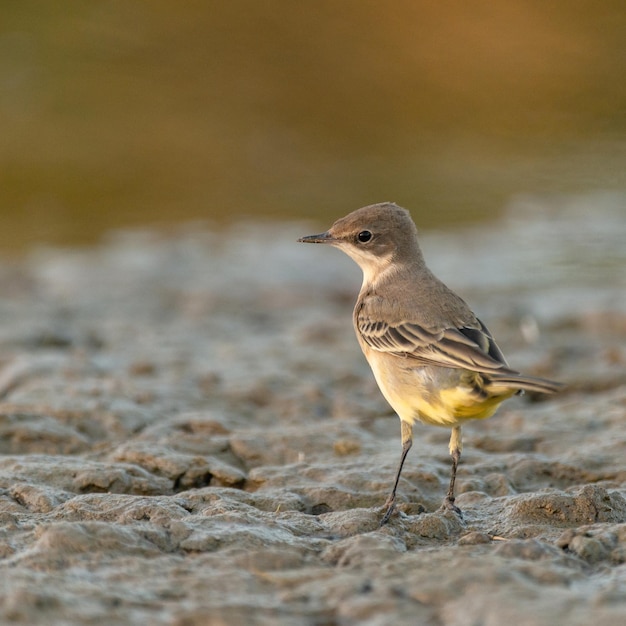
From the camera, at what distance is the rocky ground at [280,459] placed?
4352 mm

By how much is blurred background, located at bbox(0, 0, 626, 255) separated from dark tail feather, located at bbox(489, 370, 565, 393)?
11.4 metres

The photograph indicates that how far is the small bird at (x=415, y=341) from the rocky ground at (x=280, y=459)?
0.55 metres

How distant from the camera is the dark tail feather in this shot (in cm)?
499

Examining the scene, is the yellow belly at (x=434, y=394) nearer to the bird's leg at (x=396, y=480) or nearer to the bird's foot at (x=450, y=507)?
the bird's leg at (x=396, y=480)

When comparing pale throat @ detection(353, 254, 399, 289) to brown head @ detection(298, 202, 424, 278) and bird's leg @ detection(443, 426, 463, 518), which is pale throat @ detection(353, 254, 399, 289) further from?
bird's leg @ detection(443, 426, 463, 518)

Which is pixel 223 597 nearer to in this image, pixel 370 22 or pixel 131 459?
pixel 131 459

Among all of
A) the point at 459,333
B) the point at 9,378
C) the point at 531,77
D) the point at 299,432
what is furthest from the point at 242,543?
the point at 531,77

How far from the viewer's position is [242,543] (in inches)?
199

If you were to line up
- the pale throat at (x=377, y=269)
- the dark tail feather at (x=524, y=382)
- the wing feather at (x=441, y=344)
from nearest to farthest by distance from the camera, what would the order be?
the dark tail feather at (x=524, y=382), the wing feather at (x=441, y=344), the pale throat at (x=377, y=269)

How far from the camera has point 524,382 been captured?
207 inches

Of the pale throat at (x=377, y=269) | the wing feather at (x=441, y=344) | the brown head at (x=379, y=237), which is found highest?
the brown head at (x=379, y=237)

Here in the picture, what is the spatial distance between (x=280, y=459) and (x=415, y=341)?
4.90 ft

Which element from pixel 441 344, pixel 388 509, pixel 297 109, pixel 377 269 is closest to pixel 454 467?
pixel 388 509

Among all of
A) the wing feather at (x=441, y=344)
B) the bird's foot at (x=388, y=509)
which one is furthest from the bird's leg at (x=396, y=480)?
the wing feather at (x=441, y=344)
